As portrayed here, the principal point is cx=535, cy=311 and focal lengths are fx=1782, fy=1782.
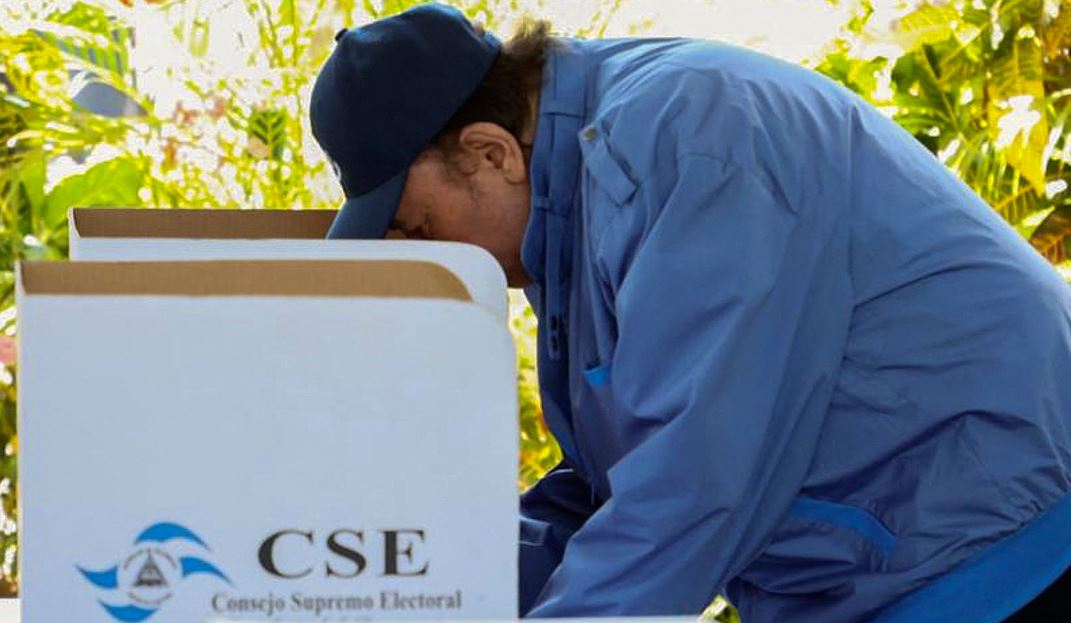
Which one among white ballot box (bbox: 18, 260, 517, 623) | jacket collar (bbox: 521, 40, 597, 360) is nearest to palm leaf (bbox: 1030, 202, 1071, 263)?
jacket collar (bbox: 521, 40, 597, 360)

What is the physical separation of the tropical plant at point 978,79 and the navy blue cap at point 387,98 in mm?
1747

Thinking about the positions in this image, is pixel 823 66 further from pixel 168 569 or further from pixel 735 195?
pixel 168 569

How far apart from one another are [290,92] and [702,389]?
1.91 meters

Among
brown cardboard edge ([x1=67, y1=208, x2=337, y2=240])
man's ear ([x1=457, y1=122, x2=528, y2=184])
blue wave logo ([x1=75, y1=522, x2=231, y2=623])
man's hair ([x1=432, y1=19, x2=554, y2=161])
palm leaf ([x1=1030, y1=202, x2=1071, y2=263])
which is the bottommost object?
palm leaf ([x1=1030, y1=202, x2=1071, y2=263])

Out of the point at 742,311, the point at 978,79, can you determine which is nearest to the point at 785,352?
the point at 742,311

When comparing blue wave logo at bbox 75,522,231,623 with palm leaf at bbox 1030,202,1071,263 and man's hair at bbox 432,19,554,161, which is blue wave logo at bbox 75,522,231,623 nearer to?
man's hair at bbox 432,19,554,161

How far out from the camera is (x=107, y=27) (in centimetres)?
324

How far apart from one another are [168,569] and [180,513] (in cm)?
4

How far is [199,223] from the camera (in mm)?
1648

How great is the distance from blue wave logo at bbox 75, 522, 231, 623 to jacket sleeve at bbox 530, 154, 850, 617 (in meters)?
0.32

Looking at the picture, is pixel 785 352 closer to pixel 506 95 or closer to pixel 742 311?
pixel 742 311

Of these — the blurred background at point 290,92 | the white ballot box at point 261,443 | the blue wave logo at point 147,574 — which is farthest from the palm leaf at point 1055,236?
the blue wave logo at point 147,574

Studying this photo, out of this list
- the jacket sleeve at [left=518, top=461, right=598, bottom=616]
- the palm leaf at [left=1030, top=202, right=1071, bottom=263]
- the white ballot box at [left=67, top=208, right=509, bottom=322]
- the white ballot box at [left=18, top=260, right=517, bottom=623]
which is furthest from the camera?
Result: the palm leaf at [left=1030, top=202, right=1071, bottom=263]

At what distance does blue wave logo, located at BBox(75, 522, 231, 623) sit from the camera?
1.13 m
